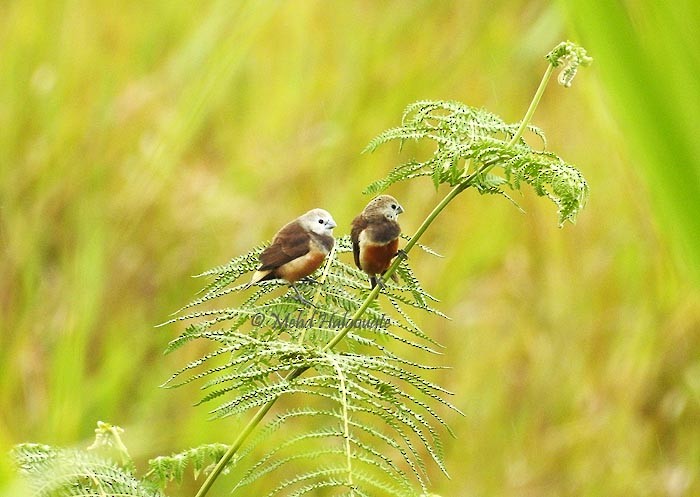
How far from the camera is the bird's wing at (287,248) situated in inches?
46.6

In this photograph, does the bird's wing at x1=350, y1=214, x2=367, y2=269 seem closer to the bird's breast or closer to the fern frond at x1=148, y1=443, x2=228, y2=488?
the bird's breast

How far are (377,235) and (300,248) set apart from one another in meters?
0.10

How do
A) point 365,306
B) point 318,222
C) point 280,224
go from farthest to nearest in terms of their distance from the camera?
point 280,224 → point 318,222 → point 365,306

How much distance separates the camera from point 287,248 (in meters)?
1.19

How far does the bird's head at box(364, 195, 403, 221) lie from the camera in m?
1.14

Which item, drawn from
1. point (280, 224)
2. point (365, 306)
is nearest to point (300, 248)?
point (365, 306)

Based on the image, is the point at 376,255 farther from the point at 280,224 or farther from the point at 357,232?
the point at 280,224

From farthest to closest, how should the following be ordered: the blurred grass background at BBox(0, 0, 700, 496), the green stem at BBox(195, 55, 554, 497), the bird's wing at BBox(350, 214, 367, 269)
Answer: the blurred grass background at BBox(0, 0, 700, 496)
the bird's wing at BBox(350, 214, 367, 269)
the green stem at BBox(195, 55, 554, 497)

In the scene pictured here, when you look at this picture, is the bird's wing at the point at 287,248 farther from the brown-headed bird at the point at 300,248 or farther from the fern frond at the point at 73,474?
the fern frond at the point at 73,474

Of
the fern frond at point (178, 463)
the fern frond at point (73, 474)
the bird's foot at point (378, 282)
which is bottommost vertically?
the fern frond at point (73, 474)

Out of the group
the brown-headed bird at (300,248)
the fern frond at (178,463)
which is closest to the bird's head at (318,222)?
the brown-headed bird at (300,248)

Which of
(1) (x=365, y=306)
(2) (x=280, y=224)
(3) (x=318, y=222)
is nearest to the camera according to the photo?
(1) (x=365, y=306)

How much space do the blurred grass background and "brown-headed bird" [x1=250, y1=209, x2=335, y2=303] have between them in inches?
66.6

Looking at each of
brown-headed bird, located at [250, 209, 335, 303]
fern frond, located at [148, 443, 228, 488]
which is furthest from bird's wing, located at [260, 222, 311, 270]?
fern frond, located at [148, 443, 228, 488]
